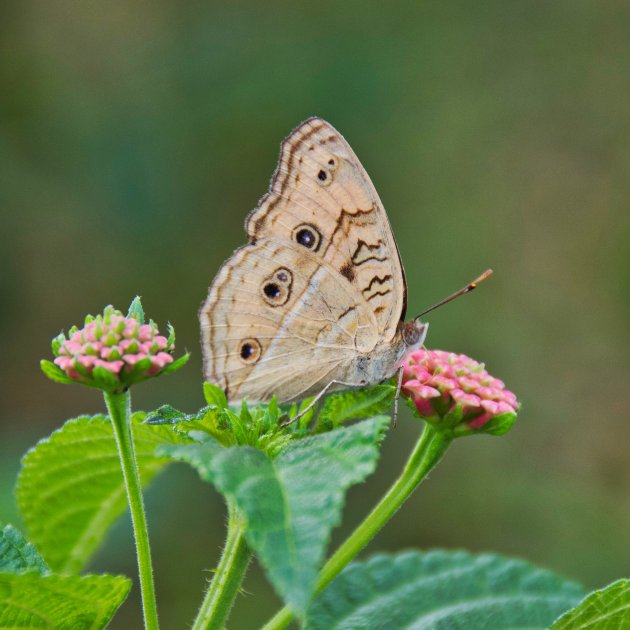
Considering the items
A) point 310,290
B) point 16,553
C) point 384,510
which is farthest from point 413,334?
point 16,553

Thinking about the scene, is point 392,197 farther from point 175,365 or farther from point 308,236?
point 175,365

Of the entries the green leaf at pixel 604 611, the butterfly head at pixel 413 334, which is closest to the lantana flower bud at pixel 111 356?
the butterfly head at pixel 413 334

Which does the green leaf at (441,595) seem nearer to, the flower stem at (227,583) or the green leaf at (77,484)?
the flower stem at (227,583)

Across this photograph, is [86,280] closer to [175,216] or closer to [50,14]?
[175,216]

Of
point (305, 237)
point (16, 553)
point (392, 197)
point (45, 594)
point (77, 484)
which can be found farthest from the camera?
point (392, 197)

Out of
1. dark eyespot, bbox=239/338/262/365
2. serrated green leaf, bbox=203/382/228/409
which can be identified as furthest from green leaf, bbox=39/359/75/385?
dark eyespot, bbox=239/338/262/365
